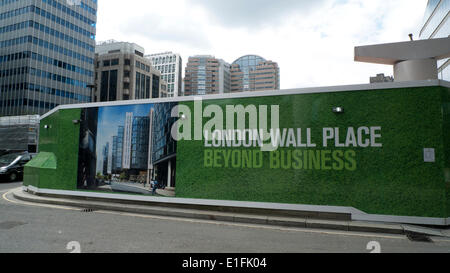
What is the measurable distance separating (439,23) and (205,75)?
400 ft

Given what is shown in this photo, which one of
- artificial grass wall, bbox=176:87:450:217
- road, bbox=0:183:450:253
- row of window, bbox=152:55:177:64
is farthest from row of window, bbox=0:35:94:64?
artificial grass wall, bbox=176:87:450:217

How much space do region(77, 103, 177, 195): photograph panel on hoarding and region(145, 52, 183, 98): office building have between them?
131m

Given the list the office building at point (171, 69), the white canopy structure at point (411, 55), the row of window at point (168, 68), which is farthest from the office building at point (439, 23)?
the row of window at point (168, 68)

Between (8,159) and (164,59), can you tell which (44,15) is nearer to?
(8,159)

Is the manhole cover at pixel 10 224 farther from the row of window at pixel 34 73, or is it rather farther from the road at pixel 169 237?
the row of window at pixel 34 73

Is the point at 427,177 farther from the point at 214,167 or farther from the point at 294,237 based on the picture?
the point at 214,167

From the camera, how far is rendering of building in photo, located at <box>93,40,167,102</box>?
88.9 meters

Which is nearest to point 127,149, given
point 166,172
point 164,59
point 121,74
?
point 166,172

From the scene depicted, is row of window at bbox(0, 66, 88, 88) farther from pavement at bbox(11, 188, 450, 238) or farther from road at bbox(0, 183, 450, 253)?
road at bbox(0, 183, 450, 253)

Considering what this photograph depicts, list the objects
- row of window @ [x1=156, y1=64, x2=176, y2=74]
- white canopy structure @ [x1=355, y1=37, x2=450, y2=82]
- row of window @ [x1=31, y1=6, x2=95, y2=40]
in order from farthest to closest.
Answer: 1. row of window @ [x1=156, y1=64, x2=176, y2=74]
2. row of window @ [x1=31, y1=6, x2=95, y2=40]
3. white canopy structure @ [x1=355, y1=37, x2=450, y2=82]

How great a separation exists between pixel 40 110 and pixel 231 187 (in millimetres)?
75670

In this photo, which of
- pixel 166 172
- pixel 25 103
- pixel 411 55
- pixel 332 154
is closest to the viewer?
pixel 332 154

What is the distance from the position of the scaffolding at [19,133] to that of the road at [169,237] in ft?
94.9

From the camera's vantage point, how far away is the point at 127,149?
9422 millimetres
